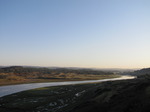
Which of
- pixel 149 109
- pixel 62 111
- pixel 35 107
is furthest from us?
pixel 35 107

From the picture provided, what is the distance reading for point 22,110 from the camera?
137 feet

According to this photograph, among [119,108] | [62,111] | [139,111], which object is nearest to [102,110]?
[119,108]

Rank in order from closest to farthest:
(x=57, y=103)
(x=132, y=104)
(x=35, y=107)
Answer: (x=132, y=104), (x=35, y=107), (x=57, y=103)

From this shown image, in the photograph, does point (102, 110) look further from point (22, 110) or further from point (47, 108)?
point (22, 110)

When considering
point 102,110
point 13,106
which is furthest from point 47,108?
point 102,110

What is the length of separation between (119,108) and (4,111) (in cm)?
3096

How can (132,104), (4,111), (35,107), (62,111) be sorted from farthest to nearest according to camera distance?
(35,107), (4,111), (62,111), (132,104)

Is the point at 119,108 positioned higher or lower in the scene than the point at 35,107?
higher

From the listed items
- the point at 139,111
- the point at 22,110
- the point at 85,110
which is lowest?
the point at 22,110

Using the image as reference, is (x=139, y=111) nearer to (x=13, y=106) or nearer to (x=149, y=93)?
(x=149, y=93)

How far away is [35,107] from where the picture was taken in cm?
4434

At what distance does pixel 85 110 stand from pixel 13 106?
25.8 m

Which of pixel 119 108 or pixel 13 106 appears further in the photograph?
pixel 13 106

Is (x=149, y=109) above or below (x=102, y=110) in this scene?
above
